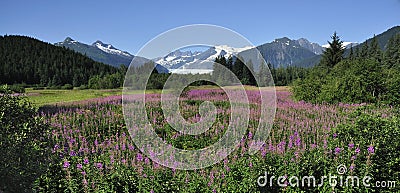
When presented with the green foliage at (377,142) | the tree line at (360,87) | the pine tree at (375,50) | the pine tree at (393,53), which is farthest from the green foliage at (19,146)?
the pine tree at (375,50)

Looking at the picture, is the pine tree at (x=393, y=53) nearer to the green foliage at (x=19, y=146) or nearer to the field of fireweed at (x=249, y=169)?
the field of fireweed at (x=249, y=169)

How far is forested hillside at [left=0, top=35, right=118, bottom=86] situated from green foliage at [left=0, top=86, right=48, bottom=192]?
291 ft

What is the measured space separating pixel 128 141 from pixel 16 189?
352cm

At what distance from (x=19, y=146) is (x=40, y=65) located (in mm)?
116472

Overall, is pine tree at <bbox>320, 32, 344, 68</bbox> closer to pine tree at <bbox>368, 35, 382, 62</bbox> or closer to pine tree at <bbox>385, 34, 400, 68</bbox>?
pine tree at <bbox>385, 34, 400, 68</bbox>

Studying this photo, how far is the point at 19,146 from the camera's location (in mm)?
5289

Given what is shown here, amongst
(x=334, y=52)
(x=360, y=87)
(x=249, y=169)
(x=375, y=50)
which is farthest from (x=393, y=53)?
(x=249, y=169)

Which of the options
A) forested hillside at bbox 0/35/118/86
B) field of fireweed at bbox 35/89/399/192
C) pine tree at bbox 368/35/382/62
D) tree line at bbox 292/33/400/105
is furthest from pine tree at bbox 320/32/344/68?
forested hillside at bbox 0/35/118/86

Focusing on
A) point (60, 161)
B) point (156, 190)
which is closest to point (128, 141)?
point (60, 161)

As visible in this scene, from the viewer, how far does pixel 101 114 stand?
11711 millimetres

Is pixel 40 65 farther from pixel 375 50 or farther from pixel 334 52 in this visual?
pixel 375 50

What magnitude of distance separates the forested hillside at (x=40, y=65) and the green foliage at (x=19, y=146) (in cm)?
8859

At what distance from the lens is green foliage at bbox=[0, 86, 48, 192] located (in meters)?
5.00

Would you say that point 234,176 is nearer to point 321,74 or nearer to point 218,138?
point 218,138
